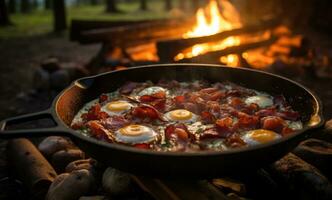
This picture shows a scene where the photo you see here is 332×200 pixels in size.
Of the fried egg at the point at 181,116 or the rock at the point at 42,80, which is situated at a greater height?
the fried egg at the point at 181,116

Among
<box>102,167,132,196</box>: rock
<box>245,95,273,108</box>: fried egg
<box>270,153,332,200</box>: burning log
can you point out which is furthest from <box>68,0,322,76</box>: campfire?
<box>102,167,132,196</box>: rock

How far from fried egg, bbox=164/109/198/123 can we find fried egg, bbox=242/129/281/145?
65 cm

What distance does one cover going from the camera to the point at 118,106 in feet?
13.0

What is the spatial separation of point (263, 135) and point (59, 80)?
19.0 ft

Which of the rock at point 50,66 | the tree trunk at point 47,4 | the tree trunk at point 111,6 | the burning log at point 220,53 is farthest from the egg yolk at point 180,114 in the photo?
the tree trunk at point 47,4

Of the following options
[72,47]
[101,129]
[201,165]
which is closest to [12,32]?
[72,47]

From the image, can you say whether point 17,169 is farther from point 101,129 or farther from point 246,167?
point 246,167

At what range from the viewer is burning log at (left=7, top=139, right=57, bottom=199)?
3.98m

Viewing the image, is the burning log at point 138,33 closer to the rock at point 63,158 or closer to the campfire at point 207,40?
the campfire at point 207,40

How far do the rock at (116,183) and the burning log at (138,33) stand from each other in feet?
18.2

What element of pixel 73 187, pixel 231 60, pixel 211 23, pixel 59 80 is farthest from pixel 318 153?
pixel 211 23

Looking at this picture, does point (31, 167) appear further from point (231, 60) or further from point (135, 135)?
point (231, 60)

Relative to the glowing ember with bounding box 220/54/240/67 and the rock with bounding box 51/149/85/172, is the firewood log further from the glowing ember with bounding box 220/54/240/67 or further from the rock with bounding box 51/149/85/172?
the glowing ember with bounding box 220/54/240/67

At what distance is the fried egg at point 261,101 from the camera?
4.06 meters
